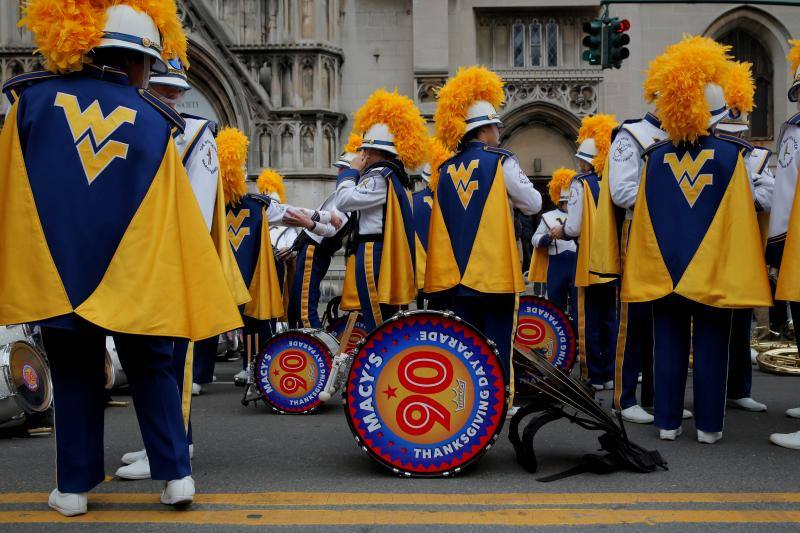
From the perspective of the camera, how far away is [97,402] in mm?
3908

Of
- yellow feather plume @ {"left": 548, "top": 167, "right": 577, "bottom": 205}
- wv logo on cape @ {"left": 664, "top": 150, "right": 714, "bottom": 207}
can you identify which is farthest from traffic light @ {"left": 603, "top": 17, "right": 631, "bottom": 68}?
wv logo on cape @ {"left": 664, "top": 150, "right": 714, "bottom": 207}

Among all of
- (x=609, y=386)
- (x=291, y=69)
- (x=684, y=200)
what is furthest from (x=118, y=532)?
(x=291, y=69)

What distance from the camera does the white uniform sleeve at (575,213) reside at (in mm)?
8469

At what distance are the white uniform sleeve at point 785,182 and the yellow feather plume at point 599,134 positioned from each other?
3309 mm

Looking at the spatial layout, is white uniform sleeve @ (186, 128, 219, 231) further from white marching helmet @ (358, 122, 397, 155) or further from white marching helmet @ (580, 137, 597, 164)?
white marching helmet @ (580, 137, 597, 164)

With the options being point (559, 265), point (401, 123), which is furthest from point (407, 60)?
point (401, 123)

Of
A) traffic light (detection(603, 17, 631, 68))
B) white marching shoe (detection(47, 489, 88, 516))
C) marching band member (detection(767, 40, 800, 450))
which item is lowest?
white marching shoe (detection(47, 489, 88, 516))

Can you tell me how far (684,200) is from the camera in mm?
5367

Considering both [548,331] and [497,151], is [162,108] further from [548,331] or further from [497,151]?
[548,331]

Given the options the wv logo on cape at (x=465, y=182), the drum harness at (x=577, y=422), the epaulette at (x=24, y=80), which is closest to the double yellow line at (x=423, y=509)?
the drum harness at (x=577, y=422)

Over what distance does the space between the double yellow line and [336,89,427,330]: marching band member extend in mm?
2583

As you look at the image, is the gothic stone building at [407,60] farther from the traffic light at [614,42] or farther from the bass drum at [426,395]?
the bass drum at [426,395]

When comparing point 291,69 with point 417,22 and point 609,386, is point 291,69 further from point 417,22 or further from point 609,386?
point 609,386

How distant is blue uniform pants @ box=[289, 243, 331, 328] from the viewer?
939 centimetres
